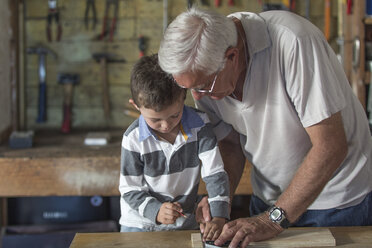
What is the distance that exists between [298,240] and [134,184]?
545 mm

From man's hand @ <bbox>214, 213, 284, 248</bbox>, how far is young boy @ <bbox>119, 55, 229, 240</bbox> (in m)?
0.10

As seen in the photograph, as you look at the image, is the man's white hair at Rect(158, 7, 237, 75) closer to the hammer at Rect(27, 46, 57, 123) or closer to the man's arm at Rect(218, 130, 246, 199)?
the man's arm at Rect(218, 130, 246, 199)

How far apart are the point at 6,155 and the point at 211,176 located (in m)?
1.18

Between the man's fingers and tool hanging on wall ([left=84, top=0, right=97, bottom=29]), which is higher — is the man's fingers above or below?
below

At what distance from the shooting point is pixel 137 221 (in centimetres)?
156

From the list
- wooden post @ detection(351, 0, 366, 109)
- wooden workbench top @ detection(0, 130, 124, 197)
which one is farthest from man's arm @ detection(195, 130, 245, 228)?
wooden post @ detection(351, 0, 366, 109)

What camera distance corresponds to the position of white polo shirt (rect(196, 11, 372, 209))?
1233 millimetres

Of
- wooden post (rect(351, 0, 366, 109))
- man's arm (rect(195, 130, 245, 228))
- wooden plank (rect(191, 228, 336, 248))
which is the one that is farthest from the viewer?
wooden post (rect(351, 0, 366, 109))

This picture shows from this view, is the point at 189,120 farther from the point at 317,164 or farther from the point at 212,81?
the point at 317,164

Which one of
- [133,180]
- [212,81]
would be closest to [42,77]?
[133,180]

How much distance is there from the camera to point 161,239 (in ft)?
4.35

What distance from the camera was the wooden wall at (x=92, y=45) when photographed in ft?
9.23

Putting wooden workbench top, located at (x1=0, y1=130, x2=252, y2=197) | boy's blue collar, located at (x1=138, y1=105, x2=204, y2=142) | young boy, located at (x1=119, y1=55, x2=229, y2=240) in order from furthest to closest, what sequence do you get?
wooden workbench top, located at (x1=0, y1=130, x2=252, y2=197)
boy's blue collar, located at (x1=138, y1=105, x2=204, y2=142)
young boy, located at (x1=119, y1=55, x2=229, y2=240)

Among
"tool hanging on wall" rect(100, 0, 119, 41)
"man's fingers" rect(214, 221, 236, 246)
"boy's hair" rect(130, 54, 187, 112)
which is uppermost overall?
"tool hanging on wall" rect(100, 0, 119, 41)
